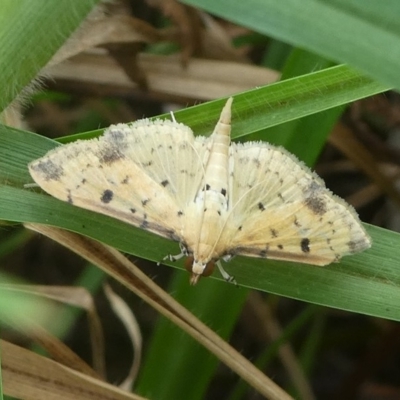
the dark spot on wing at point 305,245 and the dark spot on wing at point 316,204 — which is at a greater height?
the dark spot on wing at point 316,204

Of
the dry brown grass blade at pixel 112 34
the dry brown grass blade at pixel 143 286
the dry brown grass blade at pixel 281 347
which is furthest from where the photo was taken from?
the dry brown grass blade at pixel 281 347

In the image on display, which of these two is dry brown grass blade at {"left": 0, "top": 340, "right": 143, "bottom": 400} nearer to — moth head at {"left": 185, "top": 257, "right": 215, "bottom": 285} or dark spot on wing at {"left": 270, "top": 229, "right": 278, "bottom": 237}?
moth head at {"left": 185, "top": 257, "right": 215, "bottom": 285}

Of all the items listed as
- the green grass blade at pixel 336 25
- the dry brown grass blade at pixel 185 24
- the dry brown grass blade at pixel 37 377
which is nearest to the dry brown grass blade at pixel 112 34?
the dry brown grass blade at pixel 185 24

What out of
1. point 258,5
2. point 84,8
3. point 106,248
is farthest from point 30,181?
point 258,5

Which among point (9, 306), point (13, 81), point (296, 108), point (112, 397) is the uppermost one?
point (296, 108)

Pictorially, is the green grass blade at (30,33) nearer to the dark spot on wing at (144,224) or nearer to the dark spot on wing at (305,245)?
the dark spot on wing at (144,224)

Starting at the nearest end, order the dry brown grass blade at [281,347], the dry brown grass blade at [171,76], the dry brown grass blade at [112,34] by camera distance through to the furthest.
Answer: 1. the dry brown grass blade at [112,34]
2. the dry brown grass blade at [171,76]
3. the dry brown grass blade at [281,347]

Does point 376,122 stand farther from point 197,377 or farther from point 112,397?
point 112,397
